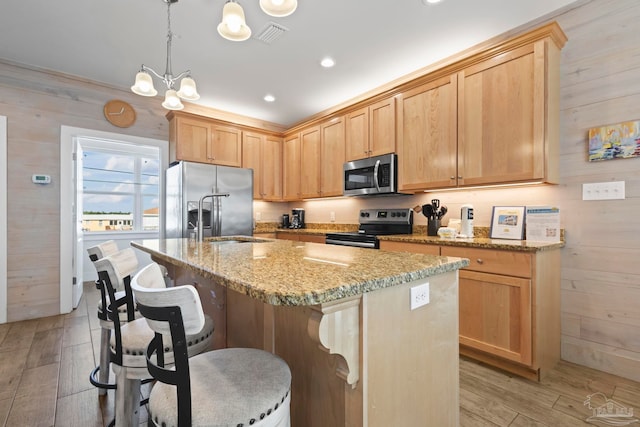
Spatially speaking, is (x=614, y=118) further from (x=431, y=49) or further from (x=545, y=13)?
(x=431, y=49)

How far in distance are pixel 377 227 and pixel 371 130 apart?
1159mm

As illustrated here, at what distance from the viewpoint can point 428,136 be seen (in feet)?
9.56

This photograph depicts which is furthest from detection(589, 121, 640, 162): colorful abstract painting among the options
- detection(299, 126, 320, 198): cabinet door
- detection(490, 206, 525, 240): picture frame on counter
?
detection(299, 126, 320, 198): cabinet door

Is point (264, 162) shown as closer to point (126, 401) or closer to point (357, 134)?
point (357, 134)

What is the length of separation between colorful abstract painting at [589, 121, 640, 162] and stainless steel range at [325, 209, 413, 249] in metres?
1.64

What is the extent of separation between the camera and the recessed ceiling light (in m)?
3.07

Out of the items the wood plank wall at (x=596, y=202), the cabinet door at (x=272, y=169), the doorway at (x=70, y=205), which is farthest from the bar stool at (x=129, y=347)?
the cabinet door at (x=272, y=169)

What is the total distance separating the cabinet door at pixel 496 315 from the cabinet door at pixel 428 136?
3.06ft

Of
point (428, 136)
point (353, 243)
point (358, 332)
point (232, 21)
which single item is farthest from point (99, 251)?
point (428, 136)

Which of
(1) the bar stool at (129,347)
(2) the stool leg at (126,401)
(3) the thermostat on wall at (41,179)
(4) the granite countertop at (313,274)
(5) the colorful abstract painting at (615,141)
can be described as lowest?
(2) the stool leg at (126,401)

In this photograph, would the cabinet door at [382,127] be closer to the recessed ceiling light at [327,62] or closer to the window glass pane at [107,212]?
the recessed ceiling light at [327,62]

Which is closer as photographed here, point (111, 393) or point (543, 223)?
point (111, 393)

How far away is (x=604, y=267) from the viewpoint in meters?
2.15

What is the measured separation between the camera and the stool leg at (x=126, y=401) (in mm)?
1209
